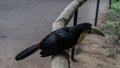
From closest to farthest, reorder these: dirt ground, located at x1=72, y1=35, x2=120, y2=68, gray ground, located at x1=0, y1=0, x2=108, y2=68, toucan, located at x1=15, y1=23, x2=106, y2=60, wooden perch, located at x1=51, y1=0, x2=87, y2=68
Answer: wooden perch, located at x1=51, y1=0, x2=87, y2=68
toucan, located at x1=15, y1=23, x2=106, y2=60
dirt ground, located at x1=72, y1=35, x2=120, y2=68
gray ground, located at x1=0, y1=0, x2=108, y2=68

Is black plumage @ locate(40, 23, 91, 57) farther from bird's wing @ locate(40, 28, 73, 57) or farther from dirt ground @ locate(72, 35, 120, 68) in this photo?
dirt ground @ locate(72, 35, 120, 68)

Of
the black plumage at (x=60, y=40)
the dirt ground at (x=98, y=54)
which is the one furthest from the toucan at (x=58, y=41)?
the dirt ground at (x=98, y=54)

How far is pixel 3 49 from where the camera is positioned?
6.01 meters

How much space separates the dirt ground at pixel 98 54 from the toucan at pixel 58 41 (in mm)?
1951

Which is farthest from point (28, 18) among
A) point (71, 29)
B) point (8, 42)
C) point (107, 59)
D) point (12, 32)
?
point (71, 29)

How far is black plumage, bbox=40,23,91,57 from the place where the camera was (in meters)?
2.99

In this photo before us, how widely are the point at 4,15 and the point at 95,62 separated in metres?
4.41

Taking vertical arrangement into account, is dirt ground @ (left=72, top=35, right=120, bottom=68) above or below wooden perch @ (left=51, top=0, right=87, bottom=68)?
below

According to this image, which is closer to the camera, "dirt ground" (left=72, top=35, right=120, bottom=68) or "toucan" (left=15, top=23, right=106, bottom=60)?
"toucan" (left=15, top=23, right=106, bottom=60)

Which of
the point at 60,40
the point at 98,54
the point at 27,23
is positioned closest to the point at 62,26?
the point at 60,40

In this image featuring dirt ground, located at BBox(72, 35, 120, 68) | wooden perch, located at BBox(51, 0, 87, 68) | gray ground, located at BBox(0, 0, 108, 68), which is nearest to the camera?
wooden perch, located at BBox(51, 0, 87, 68)

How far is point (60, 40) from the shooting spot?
3.11 m

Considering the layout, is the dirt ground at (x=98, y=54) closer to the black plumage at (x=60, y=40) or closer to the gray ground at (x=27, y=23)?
the gray ground at (x=27, y=23)

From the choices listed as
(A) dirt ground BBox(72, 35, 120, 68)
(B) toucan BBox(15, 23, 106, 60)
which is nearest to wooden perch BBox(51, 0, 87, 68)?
(B) toucan BBox(15, 23, 106, 60)
